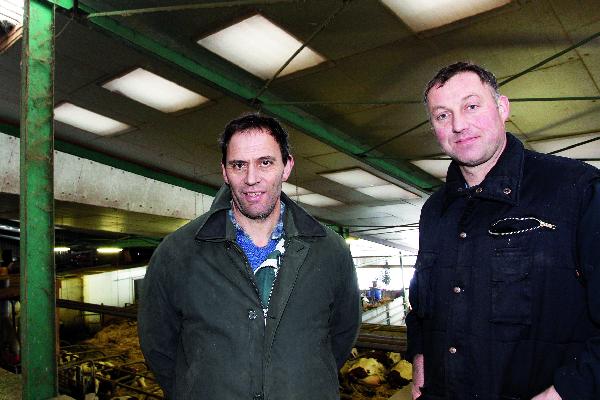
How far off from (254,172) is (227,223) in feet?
0.98

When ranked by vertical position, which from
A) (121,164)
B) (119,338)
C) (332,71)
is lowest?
(119,338)

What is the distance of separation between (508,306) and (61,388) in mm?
7545

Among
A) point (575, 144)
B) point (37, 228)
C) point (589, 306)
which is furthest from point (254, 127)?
point (575, 144)

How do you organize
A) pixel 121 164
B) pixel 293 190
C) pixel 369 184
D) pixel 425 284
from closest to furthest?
pixel 425 284
pixel 121 164
pixel 369 184
pixel 293 190

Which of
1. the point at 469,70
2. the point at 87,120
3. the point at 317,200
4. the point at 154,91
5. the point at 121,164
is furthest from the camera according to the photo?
the point at 317,200

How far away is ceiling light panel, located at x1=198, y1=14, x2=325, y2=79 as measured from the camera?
14.1 ft

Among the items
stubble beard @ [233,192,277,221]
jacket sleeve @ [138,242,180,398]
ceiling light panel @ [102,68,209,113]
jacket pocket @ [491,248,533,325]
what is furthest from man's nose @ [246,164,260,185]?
ceiling light panel @ [102,68,209,113]

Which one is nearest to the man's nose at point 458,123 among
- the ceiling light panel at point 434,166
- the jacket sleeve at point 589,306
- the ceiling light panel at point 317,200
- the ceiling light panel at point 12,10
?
the jacket sleeve at point 589,306

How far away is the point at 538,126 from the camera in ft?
21.2

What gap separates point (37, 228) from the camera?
115 inches

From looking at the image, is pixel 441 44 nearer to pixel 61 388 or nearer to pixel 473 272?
pixel 473 272

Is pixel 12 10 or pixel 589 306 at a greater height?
pixel 12 10

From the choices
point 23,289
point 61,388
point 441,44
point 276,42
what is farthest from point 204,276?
point 61,388

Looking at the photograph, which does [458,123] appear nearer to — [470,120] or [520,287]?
[470,120]
